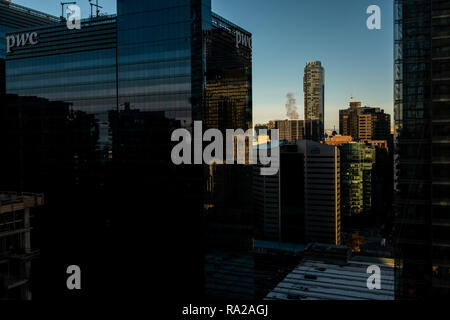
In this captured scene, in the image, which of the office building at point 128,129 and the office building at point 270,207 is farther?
the office building at point 270,207

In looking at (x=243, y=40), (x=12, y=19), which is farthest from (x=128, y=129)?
(x=12, y=19)

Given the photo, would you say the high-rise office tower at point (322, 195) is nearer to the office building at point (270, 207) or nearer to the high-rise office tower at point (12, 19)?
the office building at point (270, 207)

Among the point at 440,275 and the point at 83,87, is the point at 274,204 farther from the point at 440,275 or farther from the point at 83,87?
the point at 440,275

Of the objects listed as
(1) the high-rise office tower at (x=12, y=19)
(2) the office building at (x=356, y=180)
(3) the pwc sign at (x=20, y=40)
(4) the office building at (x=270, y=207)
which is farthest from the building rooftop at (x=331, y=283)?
(1) the high-rise office tower at (x=12, y=19)

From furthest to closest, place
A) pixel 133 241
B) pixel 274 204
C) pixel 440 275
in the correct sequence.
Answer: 1. pixel 274 204
2. pixel 133 241
3. pixel 440 275
